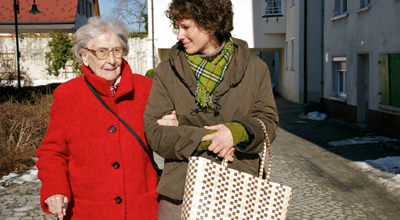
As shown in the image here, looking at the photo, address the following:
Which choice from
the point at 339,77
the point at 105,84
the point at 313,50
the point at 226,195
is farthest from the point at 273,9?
the point at 226,195

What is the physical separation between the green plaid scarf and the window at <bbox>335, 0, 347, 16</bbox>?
13.6m

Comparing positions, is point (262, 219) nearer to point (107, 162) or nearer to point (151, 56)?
point (107, 162)

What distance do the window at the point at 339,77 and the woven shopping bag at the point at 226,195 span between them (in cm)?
1368

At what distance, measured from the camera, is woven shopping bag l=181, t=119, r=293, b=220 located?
6.83 ft

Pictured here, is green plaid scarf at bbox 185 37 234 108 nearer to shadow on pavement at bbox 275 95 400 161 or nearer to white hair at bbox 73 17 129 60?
white hair at bbox 73 17 129 60

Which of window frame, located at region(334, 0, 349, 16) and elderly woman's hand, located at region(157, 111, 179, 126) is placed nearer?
elderly woman's hand, located at region(157, 111, 179, 126)

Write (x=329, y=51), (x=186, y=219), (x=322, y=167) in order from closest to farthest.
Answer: (x=186, y=219)
(x=322, y=167)
(x=329, y=51)

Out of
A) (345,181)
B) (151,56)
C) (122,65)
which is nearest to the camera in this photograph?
(122,65)

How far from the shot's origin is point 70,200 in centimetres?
265

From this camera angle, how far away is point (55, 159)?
2.63 meters

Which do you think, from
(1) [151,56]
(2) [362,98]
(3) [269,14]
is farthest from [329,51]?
(1) [151,56]

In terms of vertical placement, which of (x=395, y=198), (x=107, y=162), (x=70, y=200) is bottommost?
(x=395, y=198)

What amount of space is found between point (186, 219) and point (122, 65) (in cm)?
123

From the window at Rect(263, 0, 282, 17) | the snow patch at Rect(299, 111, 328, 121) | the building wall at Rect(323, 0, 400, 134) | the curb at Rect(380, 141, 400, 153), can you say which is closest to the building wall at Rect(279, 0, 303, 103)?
the window at Rect(263, 0, 282, 17)
